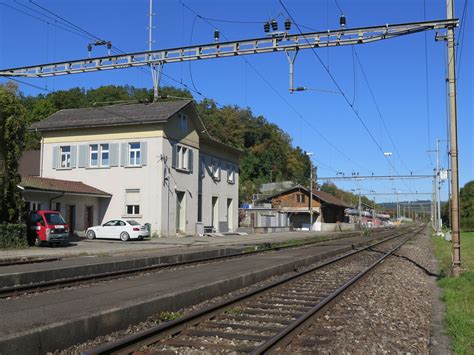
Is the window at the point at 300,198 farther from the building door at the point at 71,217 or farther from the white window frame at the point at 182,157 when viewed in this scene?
the building door at the point at 71,217

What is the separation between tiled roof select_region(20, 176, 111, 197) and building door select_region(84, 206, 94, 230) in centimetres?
147

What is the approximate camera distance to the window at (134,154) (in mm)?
38406

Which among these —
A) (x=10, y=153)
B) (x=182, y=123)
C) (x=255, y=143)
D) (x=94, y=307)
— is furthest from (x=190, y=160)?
(x=255, y=143)

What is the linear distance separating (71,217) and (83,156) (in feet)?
19.7

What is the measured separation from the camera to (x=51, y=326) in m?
6.62

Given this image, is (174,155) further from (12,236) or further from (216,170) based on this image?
(12,236)

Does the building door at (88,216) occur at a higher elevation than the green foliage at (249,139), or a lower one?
lower

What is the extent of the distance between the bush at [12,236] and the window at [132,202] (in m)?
13.5

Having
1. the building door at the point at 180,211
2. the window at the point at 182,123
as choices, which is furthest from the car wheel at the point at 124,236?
the window at the point at 182,123

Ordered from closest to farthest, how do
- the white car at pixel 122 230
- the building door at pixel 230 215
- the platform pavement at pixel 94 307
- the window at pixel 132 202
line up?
Answer: 1. the platform pavement at pixel 94 307
2. the white car at pixel 122 230
3. the window at pixel 132 202
4. the building door at pixel 230 215

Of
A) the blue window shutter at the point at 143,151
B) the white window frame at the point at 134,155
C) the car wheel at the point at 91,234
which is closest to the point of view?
the car wheel at the point at 91,234

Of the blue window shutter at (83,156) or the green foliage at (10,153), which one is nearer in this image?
the green foliage at (10,153)

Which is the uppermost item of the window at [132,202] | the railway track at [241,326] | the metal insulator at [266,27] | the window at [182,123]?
the metal insulator at [266,27]

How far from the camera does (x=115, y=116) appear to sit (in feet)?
129
